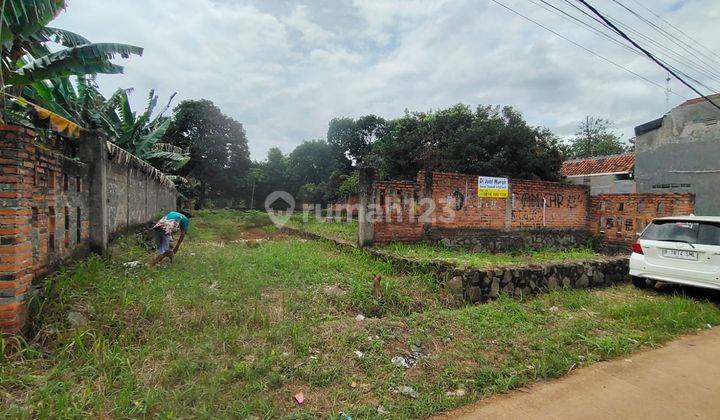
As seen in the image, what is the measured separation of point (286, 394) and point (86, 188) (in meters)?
4.85

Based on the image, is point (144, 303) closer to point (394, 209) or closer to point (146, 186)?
point (394, 209)

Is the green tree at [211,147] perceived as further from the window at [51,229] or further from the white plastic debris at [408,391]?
the white plastic debris at [408,391]

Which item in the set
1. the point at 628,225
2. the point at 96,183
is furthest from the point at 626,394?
the point at 628,225

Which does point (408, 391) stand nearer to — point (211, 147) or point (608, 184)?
point (608, 184)

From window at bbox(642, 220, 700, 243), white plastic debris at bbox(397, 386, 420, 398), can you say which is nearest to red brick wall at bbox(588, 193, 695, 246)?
window at bbox(642, 220, 700, 243)

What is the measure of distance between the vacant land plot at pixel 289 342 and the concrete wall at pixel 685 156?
12849 mm

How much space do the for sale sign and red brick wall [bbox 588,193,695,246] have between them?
3.78 meters

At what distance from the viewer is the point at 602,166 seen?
21078 millimetres

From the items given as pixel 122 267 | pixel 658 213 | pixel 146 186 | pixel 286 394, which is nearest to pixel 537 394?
pixel 286 394

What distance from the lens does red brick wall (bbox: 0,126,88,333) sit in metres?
3.24

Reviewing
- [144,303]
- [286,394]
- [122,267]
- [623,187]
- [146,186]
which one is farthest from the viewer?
[623,187]

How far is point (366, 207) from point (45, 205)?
5196mm

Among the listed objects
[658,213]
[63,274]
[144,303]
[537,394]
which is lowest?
[537,394]

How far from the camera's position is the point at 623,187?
19.1 m
